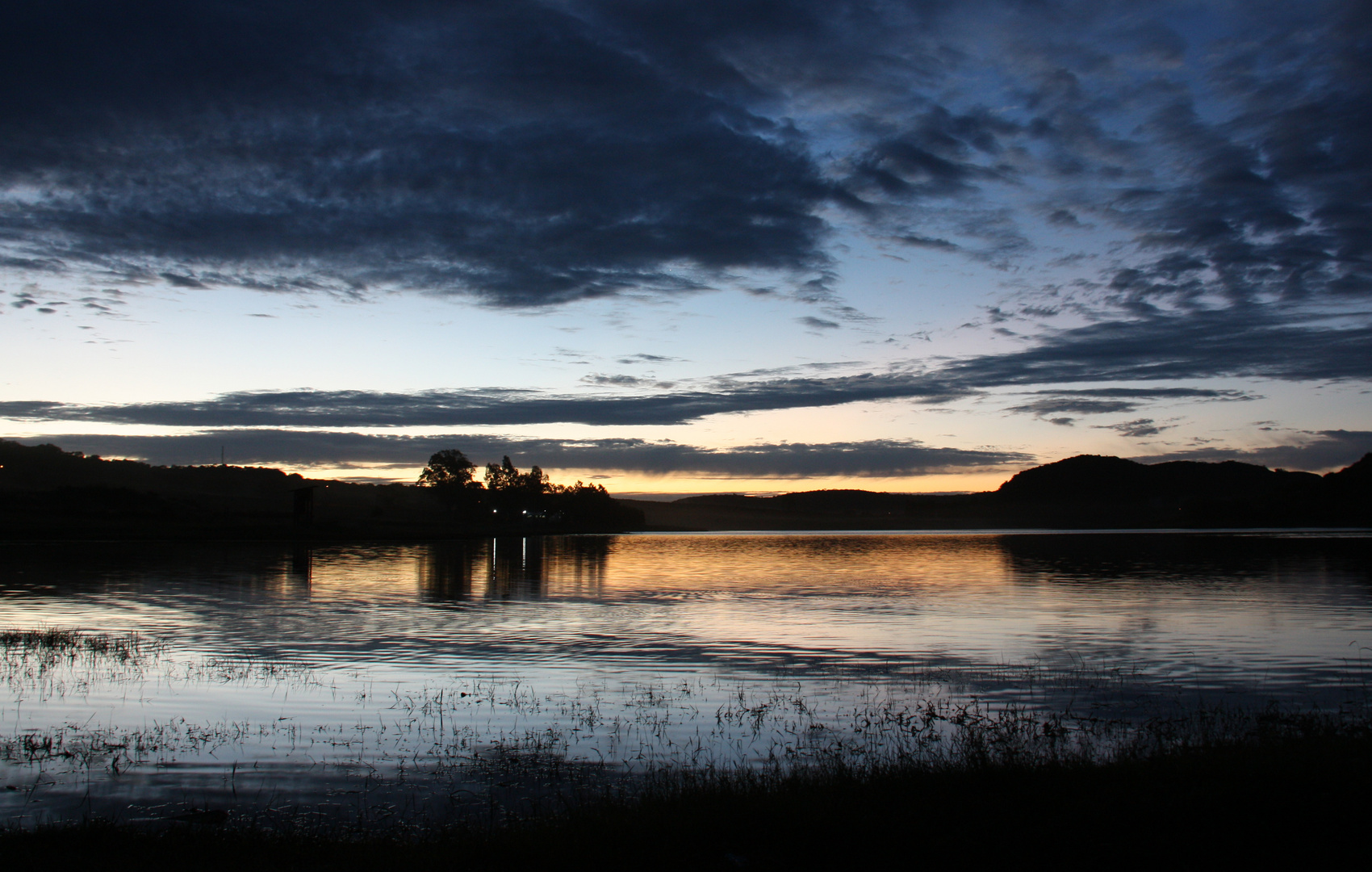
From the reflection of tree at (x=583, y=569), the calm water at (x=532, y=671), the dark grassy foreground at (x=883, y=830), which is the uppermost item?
the dark grassy foreground at (x=883, y=830)

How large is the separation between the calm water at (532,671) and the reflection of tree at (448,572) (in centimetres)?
89

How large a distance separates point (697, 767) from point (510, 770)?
327 centimetres

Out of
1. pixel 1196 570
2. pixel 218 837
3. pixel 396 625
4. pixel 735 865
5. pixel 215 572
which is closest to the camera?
pixel 735 865

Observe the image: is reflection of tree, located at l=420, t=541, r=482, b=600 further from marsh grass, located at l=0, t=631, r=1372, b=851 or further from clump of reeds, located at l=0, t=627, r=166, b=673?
marsh grass, located at l=0, t=631, r=1372, b=851

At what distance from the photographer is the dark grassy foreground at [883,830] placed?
9938 millimetres

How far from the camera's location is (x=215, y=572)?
6750 cm

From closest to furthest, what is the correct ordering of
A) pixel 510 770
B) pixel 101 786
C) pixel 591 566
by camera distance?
pixel 101 786 < pixel 510 770 < pixel 591 566

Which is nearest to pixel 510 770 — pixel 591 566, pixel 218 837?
pixel 218 837

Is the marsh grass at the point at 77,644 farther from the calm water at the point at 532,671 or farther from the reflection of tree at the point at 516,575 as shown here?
the reflection of tree at the point at 516,575

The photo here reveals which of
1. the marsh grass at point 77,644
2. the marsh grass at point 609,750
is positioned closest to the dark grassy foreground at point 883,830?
the marsh grass at point 609,750

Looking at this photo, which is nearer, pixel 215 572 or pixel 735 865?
pixel 735 865

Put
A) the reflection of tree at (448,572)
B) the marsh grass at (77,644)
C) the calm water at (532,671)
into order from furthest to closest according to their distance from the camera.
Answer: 1. the reflection of tree at (448,572)
2. the marsh grass at (77,644)
3. the calm water at (532,671)

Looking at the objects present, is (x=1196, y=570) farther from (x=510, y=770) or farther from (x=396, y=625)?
(x=510, y=770)

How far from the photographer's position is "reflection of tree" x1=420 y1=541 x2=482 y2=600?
54781mm
